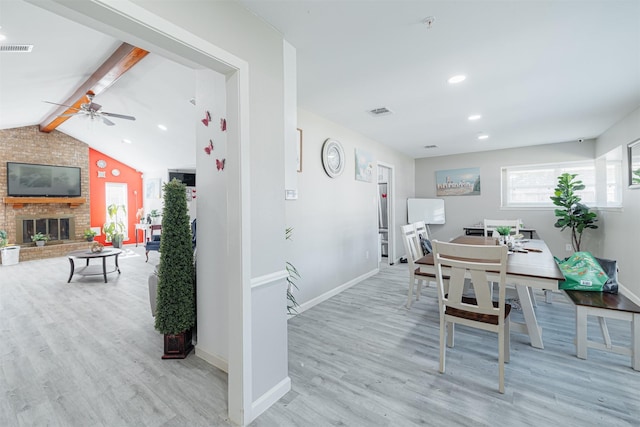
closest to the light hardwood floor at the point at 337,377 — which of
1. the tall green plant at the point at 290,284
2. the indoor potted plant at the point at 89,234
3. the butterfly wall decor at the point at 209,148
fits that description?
the tall green plant at the point at 290,284

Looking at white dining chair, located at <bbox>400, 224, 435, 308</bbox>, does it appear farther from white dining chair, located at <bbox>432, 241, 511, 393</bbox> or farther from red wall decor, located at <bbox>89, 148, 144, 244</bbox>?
red wall decor, located at <bbox>89, 148, 144, 244</bbox>

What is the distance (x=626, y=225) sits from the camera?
3.70m

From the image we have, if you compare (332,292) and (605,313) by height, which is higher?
(605,313)

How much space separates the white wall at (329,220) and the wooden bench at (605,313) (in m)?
2.47

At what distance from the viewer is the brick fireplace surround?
21.4 ft

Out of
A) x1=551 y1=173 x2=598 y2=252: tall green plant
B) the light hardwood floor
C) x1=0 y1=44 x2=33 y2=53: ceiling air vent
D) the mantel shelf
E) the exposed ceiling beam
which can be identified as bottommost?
the light hardwood floor

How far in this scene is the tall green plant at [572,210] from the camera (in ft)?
15.2

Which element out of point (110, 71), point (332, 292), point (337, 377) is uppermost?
point (110, 71)

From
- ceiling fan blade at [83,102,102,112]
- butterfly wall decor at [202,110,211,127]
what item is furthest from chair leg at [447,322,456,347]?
ceiling fan blade at [83,102,102,112]

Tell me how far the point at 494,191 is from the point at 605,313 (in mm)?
4368

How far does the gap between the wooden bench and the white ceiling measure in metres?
1.93

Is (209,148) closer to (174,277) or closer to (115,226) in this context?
(174,277)

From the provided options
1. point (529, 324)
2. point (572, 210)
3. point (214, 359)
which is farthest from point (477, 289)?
point (572, 210)

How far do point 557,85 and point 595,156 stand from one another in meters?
3.45
